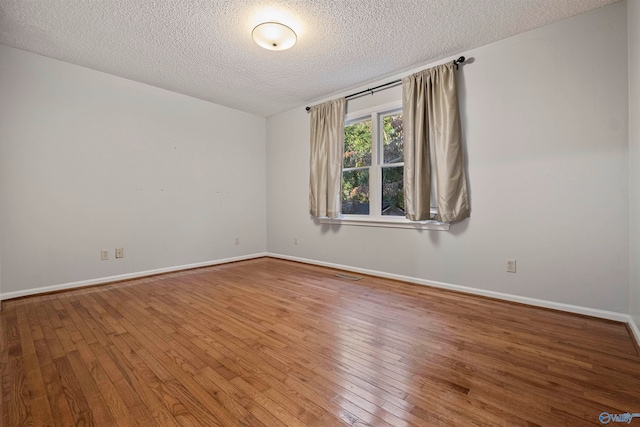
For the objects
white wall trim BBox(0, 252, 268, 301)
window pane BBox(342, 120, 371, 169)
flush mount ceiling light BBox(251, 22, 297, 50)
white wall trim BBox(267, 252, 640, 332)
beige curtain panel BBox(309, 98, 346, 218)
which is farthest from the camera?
beige curtain panel BBox(309, 98, 346, 218)

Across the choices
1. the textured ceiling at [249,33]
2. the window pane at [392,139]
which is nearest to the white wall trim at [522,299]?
the window pane at [392,139]

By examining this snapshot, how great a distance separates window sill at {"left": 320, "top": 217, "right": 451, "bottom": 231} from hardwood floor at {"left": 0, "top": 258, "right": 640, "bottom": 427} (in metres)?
0.80

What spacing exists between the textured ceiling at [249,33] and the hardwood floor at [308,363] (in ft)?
8.40

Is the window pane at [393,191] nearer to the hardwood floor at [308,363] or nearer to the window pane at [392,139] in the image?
the window pane at [392,139]

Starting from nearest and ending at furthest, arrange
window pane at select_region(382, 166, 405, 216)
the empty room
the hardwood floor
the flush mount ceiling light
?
the hardwood floor
the empty room
the flush mount ceiling light
window pane at select_region(382, 166, 405, 216)

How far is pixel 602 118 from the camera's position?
2305mm

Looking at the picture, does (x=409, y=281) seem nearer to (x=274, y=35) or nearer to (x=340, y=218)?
(x=340, y=218)

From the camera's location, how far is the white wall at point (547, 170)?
7.45 ft

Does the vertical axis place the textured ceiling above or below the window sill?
above

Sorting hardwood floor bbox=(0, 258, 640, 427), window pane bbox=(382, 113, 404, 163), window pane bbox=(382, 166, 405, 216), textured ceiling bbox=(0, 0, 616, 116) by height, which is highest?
textured ceiling bbox=(0, 0, 616, 116)

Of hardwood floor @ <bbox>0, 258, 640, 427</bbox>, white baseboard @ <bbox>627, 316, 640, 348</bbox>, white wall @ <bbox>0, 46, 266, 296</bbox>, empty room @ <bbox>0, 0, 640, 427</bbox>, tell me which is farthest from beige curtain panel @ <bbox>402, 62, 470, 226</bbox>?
white wall @ <bbox>0, 46, 266, 296</bbox>

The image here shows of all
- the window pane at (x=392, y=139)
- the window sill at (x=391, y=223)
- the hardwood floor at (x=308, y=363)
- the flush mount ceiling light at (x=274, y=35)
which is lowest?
the hardwood floor at (x=308, y=363)

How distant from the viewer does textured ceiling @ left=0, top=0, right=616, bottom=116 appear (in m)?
2.28

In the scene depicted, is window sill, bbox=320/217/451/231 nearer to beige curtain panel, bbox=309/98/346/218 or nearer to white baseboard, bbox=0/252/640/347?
beige curtain panel, bbox=309/98/346/218
